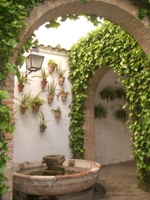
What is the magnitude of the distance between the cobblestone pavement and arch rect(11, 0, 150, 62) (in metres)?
2.47

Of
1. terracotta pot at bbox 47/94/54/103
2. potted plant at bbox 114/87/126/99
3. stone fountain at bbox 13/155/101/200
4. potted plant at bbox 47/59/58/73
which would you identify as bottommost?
stone fountain at bbox 13/155/101/200

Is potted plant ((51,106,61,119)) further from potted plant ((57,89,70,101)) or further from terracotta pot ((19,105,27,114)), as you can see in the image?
terracotta pot ((19,105,27,114))

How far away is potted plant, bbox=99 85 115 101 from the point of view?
6.98 metres

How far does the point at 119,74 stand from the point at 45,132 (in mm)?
2515

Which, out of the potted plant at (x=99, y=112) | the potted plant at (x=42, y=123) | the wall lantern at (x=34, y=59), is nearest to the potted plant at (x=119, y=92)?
the potted plant at (x=99, y=112)

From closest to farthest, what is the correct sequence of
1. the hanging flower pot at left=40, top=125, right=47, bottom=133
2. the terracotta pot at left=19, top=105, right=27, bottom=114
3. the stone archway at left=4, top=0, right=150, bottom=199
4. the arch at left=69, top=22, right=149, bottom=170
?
1. the stone archway at left=4, top=0, right=150, bottom=199
2. the arch at left=69, top=22, right=149, bottom=170
3. the terracotta pot at left=19, top=105, right=27, bottom=114
4. the hanging flower pot at left=40, top=125, right=47, bottom=133

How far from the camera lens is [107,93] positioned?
6.98m

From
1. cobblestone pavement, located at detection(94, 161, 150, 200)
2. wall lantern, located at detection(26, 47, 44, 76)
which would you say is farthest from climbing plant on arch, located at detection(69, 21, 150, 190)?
wall lantern, located at detection(26, 47, 44, 76)

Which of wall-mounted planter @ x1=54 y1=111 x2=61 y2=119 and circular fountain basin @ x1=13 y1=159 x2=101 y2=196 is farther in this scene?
wall-mounted planter @ x1=54 y1=111 x2=61 y2=119

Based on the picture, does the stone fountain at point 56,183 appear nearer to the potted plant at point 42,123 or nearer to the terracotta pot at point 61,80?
the potted plant at point 42,123

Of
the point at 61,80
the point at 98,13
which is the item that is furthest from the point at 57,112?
the point at 98,13

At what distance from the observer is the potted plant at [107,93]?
22.9 feet

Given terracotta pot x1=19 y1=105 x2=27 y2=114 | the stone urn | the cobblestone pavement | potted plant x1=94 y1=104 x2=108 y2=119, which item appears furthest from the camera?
potted plant x1=94 y1=104 x2=108 y2=119

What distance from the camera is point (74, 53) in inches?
245
